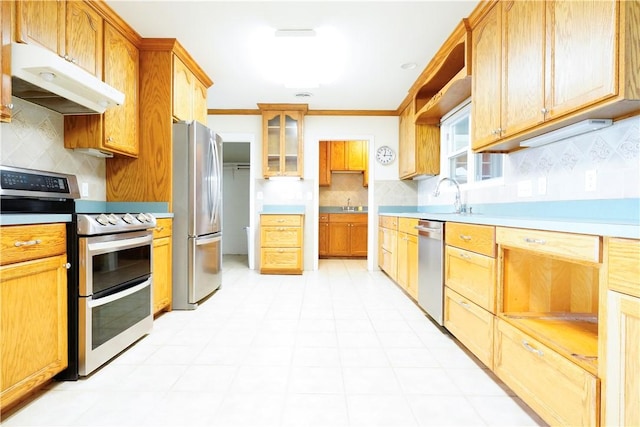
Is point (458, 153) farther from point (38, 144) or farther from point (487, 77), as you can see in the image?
point (38, 144)

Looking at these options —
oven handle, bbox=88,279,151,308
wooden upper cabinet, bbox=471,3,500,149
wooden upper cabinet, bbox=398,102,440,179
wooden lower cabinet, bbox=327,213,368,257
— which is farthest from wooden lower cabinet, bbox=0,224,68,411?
wooden lower cabinet, bbox=327,213,368,257

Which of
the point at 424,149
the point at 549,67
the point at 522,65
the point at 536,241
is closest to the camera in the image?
the point at 536,241

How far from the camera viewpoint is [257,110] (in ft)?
15.9

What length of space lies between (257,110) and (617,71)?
430cm

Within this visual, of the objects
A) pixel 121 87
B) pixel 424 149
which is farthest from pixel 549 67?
pixel 121 87

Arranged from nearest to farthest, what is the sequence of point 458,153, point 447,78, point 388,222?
point 447,78
point 458,153
point 388,222

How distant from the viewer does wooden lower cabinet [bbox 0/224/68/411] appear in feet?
4.33

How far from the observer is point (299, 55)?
307cm

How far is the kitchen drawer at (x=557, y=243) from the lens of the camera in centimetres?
105

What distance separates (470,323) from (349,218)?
427 centimetres

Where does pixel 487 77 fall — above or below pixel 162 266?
above

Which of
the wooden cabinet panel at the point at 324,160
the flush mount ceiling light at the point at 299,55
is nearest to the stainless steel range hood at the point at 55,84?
the flush mount ceiling light at the point at 299,55

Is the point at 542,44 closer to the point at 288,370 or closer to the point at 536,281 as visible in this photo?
the point at 536,281

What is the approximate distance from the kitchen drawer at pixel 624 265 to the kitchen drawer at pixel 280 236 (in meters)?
3.69
